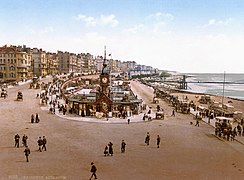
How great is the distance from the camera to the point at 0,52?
101438 millimetres

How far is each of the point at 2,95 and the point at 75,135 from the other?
3521cm

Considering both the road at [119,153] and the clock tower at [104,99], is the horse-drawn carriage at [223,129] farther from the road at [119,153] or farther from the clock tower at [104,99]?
the clock tower at [104,99]

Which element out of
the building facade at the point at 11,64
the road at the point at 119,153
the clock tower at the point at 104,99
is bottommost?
the road at the point at 119,153

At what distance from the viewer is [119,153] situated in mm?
24766

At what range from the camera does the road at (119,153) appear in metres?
19.9

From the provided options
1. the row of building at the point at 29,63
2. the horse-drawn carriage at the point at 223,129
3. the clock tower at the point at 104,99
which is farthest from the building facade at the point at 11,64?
the horse-drawn carriage at the point at 223,129

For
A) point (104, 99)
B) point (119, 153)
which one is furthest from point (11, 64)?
point (119, 153)

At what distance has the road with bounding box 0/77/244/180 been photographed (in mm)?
19891

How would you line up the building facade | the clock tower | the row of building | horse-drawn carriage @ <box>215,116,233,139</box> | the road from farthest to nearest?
the row of building < the building facade < the clock tower < horse-drawn carriage @ <box>215,116,233,139</box> < the road

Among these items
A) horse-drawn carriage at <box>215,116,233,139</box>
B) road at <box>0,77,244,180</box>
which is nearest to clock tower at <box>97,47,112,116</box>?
road at <box>0,77,244,180</box>

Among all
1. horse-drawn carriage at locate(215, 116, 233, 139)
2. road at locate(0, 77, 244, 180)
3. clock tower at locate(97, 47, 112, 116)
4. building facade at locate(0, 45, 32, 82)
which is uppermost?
building facade at locate(0, 45, 32, 82)

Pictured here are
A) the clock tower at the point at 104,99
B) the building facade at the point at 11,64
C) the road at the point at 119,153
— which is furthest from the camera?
the building facade at the point at 11,64

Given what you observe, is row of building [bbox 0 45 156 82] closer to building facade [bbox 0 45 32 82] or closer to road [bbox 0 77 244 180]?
building facade [bbox 0 45 32 82]

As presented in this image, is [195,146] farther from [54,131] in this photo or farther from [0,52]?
[0,52]
